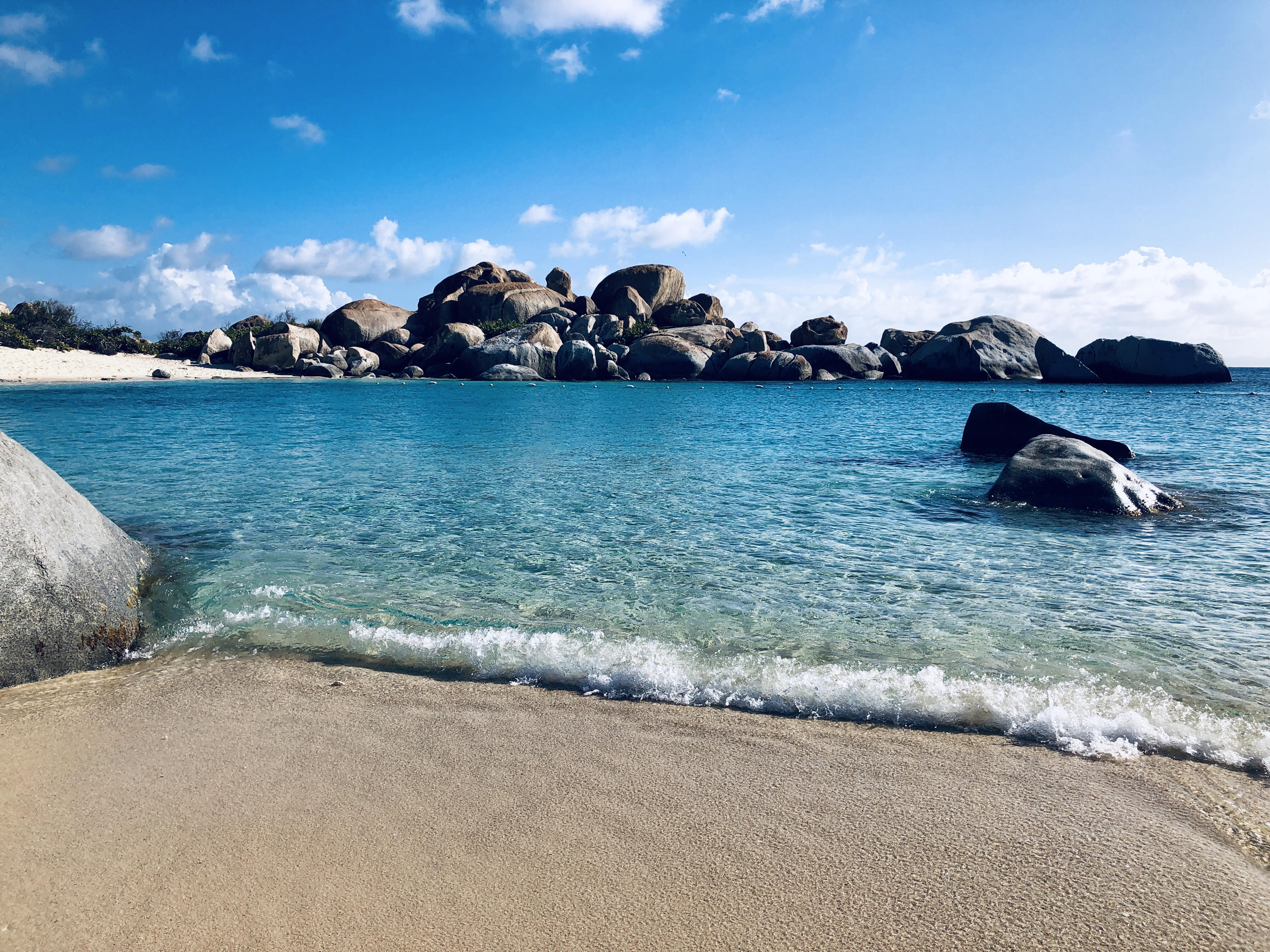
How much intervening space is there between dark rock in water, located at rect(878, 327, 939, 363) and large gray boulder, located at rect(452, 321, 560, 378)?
94.5ft

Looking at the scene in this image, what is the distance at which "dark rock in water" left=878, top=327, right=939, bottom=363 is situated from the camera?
60.0 metres

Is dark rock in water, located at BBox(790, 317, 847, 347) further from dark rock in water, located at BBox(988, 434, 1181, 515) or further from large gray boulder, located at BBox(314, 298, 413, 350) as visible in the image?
dark rock in water, located at BBox(988, 434, 1181, 515)

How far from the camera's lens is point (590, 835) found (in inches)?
102

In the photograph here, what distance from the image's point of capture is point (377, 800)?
284 centimetres

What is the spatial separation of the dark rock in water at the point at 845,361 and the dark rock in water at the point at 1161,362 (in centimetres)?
1519

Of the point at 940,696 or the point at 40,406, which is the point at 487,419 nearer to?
the point at 40,406

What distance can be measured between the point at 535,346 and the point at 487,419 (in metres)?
30.4

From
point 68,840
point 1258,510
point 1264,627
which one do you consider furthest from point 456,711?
point 1258,510

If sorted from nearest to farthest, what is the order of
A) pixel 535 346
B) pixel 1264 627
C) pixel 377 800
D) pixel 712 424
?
pixel 377 800 → pixel 1264 627 → pixel 712 424 → pixel 535 346

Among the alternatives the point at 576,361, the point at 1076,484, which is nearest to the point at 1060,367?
the point at 576,361

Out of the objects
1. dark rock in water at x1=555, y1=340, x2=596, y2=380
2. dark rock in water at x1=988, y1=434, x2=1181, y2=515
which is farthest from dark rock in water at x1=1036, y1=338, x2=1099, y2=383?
dark rock in water at x1=988, y1=434, x2=1181, y2=515

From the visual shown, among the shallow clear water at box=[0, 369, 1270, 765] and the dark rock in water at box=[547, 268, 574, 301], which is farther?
the dark rock in water at box=[547, 268, 574, 301]

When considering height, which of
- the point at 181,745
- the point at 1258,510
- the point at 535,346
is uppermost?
the point at 535,346

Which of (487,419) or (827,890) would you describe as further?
(487,419)
